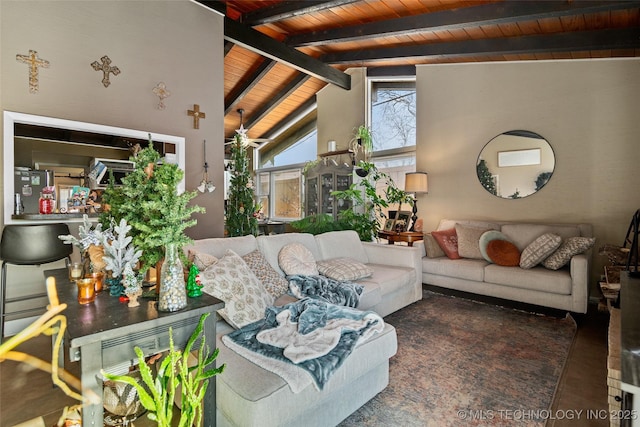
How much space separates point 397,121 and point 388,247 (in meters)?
2.86

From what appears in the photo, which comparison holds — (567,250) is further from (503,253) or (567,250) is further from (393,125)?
(393,125)

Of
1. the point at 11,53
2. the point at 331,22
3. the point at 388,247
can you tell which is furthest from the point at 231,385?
the point at 331,22

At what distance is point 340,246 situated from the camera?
3369 mm

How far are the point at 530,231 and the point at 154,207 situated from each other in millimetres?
3881

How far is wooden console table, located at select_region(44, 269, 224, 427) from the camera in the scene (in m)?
1.00

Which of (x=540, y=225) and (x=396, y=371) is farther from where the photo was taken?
(x=540, y=225)

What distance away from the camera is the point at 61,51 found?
295 cm

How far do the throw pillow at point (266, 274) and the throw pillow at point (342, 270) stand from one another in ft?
1.53

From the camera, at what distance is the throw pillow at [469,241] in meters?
3.87

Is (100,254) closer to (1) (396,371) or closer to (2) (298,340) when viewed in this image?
(2) (298,340)

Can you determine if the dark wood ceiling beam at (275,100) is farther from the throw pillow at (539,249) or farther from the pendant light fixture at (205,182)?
the throw pillow at (539,249)

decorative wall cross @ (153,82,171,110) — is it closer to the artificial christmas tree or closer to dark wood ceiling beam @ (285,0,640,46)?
the artificial christmas tree

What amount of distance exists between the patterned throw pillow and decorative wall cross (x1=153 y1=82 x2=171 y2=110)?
2.44 meters

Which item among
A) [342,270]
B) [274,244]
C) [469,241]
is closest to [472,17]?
[469,241]
